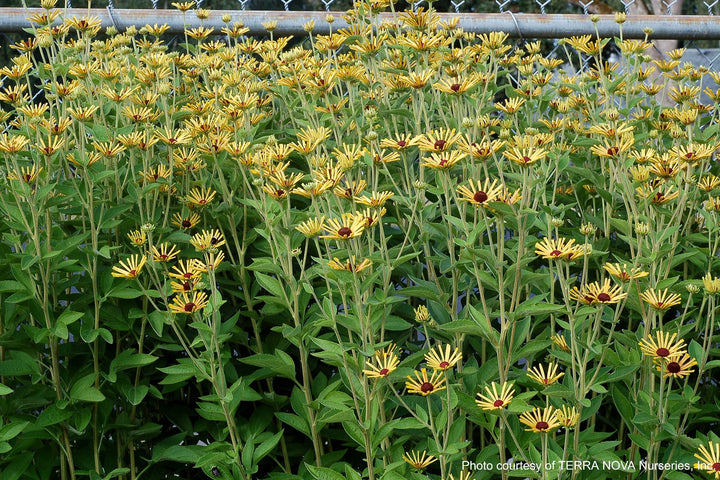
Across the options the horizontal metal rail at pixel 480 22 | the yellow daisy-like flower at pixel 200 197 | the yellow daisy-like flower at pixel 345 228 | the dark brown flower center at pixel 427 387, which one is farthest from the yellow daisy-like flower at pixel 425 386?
the horizontal metal rail at pixel 480 22

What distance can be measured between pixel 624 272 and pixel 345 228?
0.49 meters

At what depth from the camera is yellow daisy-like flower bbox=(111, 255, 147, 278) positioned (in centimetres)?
141

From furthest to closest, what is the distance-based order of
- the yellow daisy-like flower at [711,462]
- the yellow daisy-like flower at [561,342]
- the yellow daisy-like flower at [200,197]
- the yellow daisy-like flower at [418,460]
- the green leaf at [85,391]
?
the yellow daisy-like flower at [200,197], the green leaf at [85,391], the yellow daisy-like flower at [561,342], the yellow daisy-like flower at [418,460], the yellow daisy-like flower at [711,462]

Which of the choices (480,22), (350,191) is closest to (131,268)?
(350,191)

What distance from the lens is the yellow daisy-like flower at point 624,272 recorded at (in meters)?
1.35

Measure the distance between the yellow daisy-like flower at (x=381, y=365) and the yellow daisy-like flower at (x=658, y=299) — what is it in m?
0.41

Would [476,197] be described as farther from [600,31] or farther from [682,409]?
[600,31]

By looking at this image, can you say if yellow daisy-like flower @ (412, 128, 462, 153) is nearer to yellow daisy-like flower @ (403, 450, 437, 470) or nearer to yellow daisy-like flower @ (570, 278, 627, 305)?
yellow daisy-like flower @ (570, 278, 627, 305)

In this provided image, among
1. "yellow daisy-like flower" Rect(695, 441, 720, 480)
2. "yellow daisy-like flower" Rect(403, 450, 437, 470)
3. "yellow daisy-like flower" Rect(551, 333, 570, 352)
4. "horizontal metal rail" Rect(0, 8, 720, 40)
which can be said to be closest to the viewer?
"yellow daisy-like flower" Rect(695, 441, 720, 480)

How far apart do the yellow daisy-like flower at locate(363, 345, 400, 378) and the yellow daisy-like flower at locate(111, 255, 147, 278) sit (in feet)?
1.36

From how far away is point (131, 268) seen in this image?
146cm

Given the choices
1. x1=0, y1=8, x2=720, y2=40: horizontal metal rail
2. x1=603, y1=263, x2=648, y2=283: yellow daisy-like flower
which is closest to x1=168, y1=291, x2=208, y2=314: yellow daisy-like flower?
x1=603, y1=263, x2=648, y2=283: yellow daisy-like flower

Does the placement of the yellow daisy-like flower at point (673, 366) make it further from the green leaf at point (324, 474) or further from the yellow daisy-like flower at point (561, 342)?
the green leaf at point (324, 474)

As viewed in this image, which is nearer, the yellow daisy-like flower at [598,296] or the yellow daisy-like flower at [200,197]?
the yellow daisy-like flower at [598,296]
